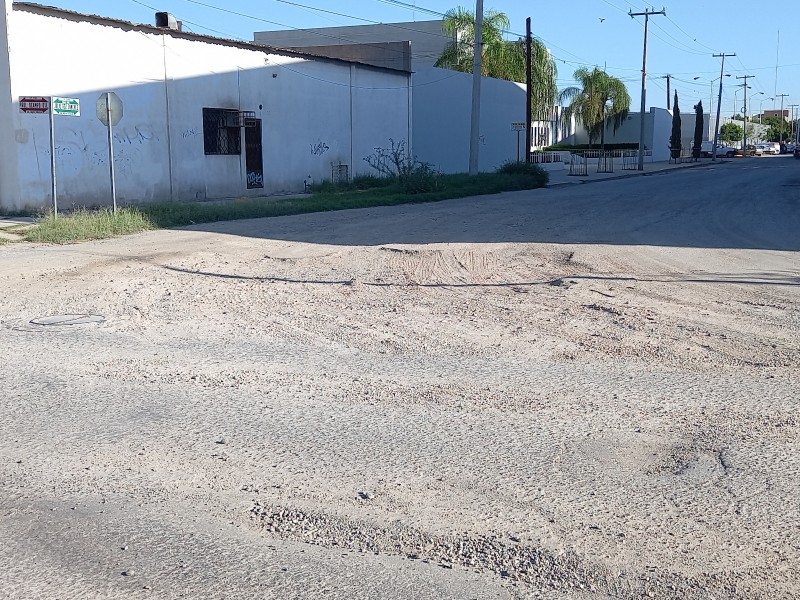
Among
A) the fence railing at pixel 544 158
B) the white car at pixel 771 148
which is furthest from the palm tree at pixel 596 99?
the white car at pixel 771 148

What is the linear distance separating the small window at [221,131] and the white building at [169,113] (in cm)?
4

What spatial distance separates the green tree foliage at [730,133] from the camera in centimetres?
13162

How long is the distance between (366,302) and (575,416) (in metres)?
4.77

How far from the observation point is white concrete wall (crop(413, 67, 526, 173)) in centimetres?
4406

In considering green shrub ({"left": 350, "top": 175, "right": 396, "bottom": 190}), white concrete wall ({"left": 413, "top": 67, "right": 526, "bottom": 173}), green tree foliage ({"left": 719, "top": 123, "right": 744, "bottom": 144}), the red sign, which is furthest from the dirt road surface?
green tree foliage ({"left": 719, "top": 123, "right": 744, "bottom": 144})

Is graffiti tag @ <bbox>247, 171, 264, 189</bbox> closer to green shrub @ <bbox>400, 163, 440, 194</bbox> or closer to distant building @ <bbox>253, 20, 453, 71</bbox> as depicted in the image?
green shrub @ <bbox>400, 163, 440, 194</bbox>

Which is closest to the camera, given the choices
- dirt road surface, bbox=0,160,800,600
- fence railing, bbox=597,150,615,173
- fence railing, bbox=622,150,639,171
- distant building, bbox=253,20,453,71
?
dirt road surface, bbox=0,160,800,600

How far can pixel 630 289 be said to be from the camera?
11.4m

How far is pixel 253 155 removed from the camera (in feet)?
101

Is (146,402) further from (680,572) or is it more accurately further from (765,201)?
(765,201)

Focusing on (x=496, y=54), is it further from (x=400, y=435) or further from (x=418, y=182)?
(x=400, y=435)

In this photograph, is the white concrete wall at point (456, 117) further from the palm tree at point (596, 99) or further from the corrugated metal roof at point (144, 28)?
the palm tree at point (596, 99)

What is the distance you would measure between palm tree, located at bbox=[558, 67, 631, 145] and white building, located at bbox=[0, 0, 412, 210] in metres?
46.2

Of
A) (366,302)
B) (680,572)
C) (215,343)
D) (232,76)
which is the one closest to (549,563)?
(680,572)
